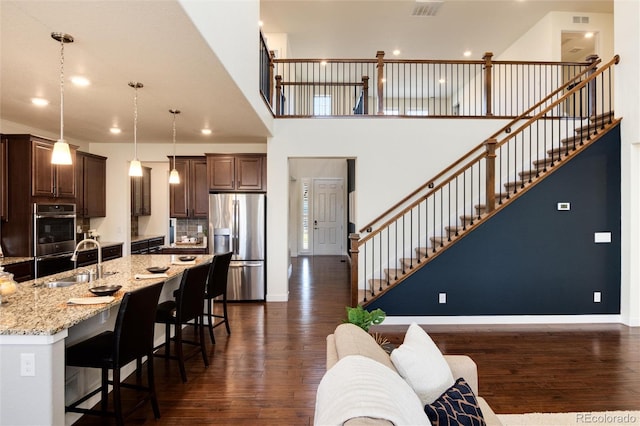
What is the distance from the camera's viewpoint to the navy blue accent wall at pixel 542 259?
4.66 metres

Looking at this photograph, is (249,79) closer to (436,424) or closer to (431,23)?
(436,424)

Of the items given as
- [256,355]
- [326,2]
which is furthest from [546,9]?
[256,355]

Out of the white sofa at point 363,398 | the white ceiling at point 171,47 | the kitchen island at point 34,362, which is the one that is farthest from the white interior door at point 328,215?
the white sofa at point 363,398

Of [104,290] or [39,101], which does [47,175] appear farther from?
[104,290]

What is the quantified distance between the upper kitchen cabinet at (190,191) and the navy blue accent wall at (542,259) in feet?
11.6

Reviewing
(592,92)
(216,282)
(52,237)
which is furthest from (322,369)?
(592,92)

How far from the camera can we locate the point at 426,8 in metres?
6.49

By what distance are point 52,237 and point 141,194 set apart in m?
2.75

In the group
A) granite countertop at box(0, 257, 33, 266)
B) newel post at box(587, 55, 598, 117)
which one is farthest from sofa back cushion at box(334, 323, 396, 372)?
newel post at box(587, 55, 598, 117)

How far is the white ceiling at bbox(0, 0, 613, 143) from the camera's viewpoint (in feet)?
6.98

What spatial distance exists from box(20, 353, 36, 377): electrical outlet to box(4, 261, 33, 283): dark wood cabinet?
2.84 metres

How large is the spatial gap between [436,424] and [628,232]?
488 centimetres

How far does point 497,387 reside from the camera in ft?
9.74

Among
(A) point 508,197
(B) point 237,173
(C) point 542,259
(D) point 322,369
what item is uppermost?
(B) point 237,173
